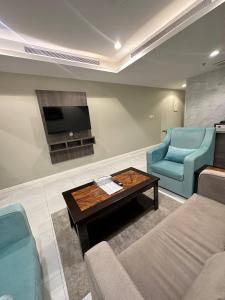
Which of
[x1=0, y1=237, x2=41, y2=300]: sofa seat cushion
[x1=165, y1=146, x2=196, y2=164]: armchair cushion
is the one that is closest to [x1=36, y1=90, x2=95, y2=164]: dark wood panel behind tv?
[x1=165, y1=146, x2=196, y2=164]: armchair cushion

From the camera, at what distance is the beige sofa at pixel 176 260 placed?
52 centimetres

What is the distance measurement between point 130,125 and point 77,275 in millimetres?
3886

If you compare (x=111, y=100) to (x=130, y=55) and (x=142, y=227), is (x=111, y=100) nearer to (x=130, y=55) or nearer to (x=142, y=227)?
(x=130, y=55)

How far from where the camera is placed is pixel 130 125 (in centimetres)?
442

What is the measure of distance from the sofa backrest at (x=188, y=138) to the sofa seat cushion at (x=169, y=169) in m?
0.40

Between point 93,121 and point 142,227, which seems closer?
point 142,227

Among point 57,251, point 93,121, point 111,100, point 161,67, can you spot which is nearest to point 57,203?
point 57,251

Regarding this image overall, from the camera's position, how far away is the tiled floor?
45.4 inches

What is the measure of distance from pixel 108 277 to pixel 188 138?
2325 millimetres

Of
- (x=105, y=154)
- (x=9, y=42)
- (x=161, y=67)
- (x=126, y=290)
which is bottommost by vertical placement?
(x=105, y=154)

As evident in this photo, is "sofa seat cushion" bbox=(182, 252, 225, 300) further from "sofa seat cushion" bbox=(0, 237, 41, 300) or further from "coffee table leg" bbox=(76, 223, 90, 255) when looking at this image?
"coffee table leg" bbox=(76, 223, 90, 255)

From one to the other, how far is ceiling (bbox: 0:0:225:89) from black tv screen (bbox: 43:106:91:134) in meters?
0.74

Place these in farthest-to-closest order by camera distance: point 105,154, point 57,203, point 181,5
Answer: point 105,154 → point 57,203 → point 181,5

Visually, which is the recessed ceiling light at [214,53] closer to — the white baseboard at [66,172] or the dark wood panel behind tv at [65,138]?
the dark wood panel behind tv at [65,138]
